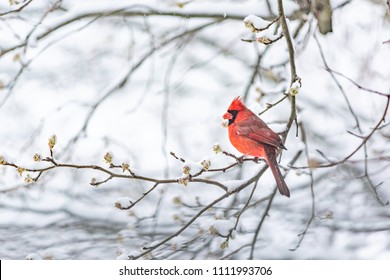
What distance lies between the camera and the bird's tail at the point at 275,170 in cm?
170

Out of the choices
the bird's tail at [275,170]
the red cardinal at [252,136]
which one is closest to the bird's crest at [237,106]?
the red cardinal at [252,136]

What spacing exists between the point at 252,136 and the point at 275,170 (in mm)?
111

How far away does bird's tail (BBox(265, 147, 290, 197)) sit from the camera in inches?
66.8

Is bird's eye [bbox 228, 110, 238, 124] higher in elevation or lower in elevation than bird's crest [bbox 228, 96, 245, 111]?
lower

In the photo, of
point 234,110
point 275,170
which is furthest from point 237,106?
point 275,170

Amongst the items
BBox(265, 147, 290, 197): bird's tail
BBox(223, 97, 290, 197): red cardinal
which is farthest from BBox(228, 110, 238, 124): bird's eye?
BBox(265, 147, 290, 197): bird's tail

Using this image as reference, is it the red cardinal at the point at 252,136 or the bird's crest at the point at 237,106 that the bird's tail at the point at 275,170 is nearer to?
the red cardinal at the point at 252,136

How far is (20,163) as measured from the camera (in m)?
1.68

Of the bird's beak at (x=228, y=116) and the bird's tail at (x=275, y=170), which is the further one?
the bird's beak at (x=228, y=116)

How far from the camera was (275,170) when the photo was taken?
1.75m

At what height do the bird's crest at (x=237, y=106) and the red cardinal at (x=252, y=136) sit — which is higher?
the bird's crest at (x=237, y=106)

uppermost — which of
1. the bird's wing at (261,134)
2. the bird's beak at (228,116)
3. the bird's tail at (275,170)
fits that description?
the bird's beak at (228,116)

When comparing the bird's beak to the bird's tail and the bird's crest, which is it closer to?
the bird's crest

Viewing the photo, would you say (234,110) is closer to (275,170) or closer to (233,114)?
(233,114)
